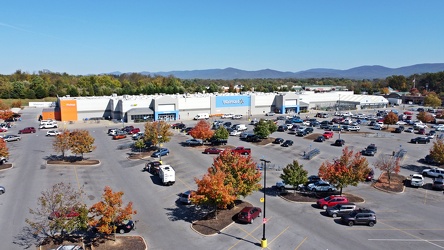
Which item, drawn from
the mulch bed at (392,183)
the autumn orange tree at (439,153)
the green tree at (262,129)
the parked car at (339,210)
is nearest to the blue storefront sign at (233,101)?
the green tree at (262,129)

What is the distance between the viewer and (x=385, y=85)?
191 metres

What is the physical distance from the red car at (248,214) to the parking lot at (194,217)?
60 centimetres

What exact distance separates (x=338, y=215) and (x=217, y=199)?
35.8 feet

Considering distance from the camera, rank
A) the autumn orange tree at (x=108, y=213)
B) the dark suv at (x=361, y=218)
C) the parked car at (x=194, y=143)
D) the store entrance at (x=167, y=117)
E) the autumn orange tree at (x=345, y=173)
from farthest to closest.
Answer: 1. the store entrance at (x=167, y=117)
2. the parked car at (x=194, y=143)
3. the autumn orange tree at (x=345, y=173)
4. the dark suv at (x=361, y=218)
5. the autumn orange tree at (x=108, y=213)

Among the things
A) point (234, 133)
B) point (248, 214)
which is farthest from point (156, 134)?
point (248, 214)

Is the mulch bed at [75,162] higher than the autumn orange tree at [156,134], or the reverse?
the autumn orange tree at [156,134]

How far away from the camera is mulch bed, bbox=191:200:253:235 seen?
26844 mm

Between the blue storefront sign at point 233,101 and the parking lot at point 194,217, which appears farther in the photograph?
the blue storefront sign at point 233,101

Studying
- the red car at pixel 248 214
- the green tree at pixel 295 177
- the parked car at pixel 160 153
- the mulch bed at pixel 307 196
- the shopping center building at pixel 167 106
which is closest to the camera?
the red car at pixel 248 214

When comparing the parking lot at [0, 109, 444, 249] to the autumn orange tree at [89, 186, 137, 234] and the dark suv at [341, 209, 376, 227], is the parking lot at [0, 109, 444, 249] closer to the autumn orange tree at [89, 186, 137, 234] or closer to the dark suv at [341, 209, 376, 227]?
the dark suv at [341, 209, 376, 227]

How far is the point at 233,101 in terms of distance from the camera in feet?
313

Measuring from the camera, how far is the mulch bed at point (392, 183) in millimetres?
37188

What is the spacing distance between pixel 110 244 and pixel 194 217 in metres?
7.64

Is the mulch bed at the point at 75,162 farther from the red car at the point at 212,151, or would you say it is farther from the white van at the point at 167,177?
the red car at the point at 212,151
